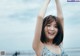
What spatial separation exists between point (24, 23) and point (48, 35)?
0.70 feet

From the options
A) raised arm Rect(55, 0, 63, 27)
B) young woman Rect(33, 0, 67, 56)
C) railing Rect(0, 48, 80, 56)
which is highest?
raised arm Rect(55, 0, 63, 27)

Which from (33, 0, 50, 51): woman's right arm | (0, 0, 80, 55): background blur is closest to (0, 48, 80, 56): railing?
(0, 0, 80, 55): background blur

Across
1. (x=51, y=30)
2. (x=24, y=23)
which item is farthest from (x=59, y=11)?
(x=24, y=23)

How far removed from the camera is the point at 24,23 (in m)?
2.68

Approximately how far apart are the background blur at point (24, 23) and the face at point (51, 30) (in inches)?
4.8

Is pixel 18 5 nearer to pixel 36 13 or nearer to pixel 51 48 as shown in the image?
pixel 36 13

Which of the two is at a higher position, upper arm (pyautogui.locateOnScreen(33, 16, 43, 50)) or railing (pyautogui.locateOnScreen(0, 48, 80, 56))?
upper arm (pyautogui.locateOnScreen(33, 16, 43, 50))

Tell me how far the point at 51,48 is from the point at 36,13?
279 mm

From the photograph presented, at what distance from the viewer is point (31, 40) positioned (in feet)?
8.71

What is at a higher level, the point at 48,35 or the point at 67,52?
the point at 48,35

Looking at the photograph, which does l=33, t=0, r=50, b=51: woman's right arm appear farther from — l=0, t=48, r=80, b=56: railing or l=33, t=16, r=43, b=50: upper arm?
l=0, t=48, r=80, b=56: railing

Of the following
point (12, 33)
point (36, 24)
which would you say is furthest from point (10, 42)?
point (36, 24)

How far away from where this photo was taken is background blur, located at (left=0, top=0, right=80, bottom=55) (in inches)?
105

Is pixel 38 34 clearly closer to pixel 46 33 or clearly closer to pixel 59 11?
pixel 46 33
